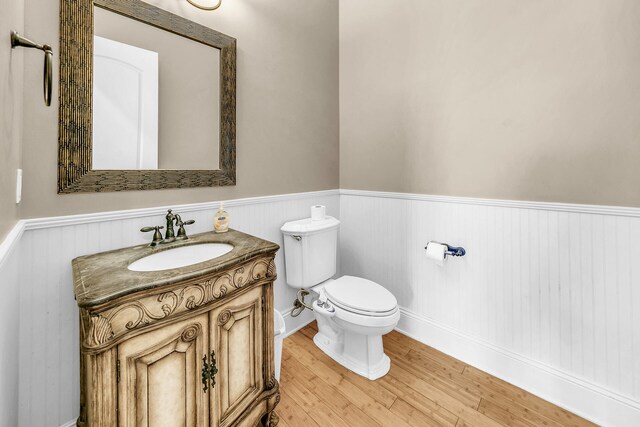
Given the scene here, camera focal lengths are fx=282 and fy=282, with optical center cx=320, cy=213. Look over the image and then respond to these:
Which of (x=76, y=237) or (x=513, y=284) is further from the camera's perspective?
(x=513, y=284)

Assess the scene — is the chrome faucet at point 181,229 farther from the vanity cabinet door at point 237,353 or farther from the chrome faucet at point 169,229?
the vanity cabinet door at point 237,353

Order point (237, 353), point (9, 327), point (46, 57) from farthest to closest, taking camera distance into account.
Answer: point (237, 353)
point (9, 327)
point (46, 57)

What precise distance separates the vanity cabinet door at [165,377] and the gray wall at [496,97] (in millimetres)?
1612

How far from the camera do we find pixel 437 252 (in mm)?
1752

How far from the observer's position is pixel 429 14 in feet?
5.97

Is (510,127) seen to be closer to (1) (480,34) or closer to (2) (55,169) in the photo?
(1) (480,34)

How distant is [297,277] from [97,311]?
4.04ft

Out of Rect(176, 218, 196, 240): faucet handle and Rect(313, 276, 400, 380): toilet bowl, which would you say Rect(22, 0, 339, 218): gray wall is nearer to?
Rect(176, 218, 196, 240): faucet handle

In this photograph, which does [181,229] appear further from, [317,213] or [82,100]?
[317,213]

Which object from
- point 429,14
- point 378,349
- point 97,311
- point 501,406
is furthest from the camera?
point 429,14

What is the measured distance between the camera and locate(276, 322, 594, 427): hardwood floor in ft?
4.47

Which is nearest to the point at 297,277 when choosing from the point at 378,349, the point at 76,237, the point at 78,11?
the point at 378,349

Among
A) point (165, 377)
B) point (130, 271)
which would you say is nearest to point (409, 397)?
point (165, 377)

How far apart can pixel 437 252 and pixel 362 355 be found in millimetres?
775
